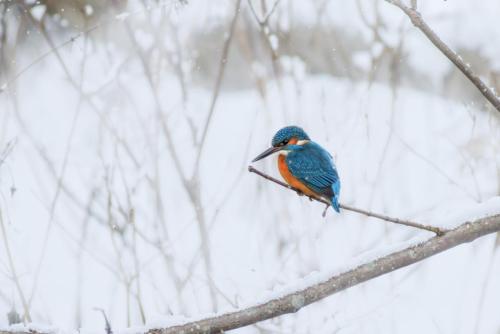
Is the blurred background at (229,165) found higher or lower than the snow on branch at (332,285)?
higher

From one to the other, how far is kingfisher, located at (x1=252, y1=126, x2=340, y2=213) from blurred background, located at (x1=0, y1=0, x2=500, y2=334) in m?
0.24

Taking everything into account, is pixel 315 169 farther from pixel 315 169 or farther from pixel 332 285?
pixel 332 285

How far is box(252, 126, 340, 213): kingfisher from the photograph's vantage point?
5.69 ft

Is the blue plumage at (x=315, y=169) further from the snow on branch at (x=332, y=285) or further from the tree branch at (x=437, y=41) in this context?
the tree branch at (x=437, y=41)

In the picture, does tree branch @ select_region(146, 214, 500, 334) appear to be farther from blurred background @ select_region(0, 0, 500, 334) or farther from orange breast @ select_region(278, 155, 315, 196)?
orange breast @ select_region(278, 155, 315, 196)

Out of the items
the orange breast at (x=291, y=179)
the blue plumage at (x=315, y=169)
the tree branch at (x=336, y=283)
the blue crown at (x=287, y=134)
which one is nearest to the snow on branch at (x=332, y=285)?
the tree branch at (x=336, y=283)

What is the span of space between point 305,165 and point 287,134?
0.32 feet

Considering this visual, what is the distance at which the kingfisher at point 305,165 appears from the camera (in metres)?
1.73

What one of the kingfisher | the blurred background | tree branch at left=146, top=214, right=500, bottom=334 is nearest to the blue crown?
the kingfisher

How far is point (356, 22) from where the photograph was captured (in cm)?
424

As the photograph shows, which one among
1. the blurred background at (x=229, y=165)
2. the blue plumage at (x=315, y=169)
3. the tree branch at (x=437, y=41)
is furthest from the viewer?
the blurred background at (x=229, y=165)

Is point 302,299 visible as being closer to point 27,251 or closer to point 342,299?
point 342,299

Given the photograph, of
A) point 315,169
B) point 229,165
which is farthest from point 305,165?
point 229,165

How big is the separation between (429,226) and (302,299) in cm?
30
